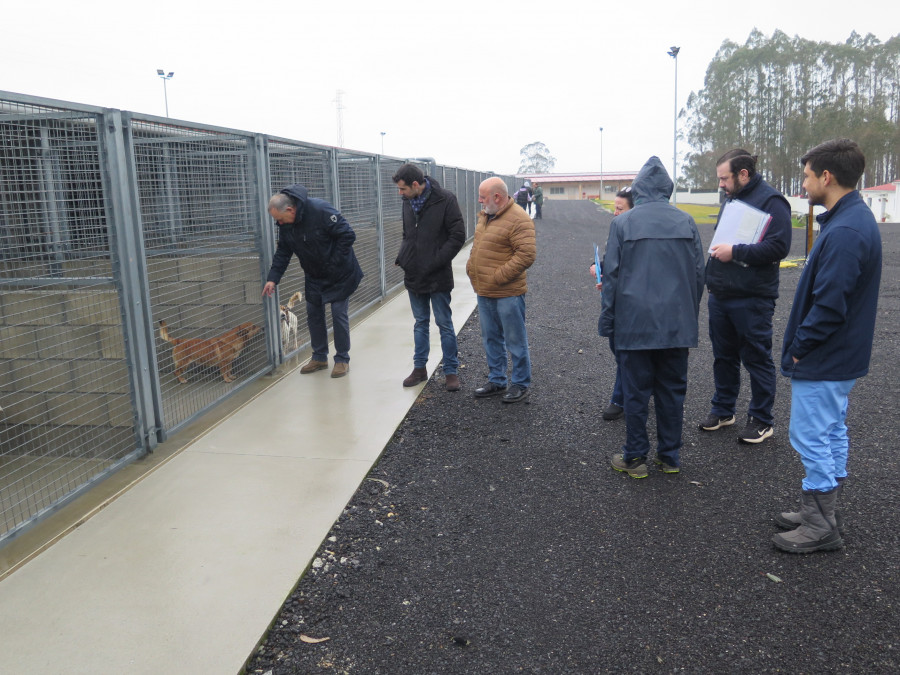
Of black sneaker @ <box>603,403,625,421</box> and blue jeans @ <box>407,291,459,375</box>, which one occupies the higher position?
blue jeans @ <box>407,291,459,375</box>

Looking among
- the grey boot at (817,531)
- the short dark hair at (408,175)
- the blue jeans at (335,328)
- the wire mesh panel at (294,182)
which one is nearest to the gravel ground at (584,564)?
the grey boot at (817,531)

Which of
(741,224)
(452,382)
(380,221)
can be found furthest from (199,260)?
(380,221)

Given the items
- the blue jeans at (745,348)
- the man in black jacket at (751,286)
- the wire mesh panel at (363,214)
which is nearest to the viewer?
the man in black jacket at (751,286)

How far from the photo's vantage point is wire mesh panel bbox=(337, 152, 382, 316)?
8766mm

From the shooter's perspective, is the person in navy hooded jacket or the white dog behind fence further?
the white dog behind fence

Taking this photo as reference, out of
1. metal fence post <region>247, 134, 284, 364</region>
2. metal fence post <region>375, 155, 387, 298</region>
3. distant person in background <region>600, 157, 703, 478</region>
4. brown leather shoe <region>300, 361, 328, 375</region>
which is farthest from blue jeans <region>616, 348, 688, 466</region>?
metal fence post <region>375, 155, 387, 298</region>

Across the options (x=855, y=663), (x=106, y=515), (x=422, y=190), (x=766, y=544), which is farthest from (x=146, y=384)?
(x=855, y=663)

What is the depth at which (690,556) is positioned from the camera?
3.29 meters

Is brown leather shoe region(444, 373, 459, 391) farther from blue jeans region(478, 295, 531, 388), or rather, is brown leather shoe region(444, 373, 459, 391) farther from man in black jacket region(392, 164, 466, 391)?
blue jeans region(478, 295, 531, 388)

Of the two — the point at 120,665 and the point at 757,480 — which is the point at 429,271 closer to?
the point at 757,480

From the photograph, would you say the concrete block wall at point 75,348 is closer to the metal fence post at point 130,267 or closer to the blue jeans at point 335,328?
the metal fence post at point 130,267

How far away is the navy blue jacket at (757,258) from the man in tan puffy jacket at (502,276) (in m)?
1.41

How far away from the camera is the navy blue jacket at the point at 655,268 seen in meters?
3.95

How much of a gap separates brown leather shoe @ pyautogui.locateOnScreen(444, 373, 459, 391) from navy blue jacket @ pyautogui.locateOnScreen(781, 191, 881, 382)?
10.2 feet
